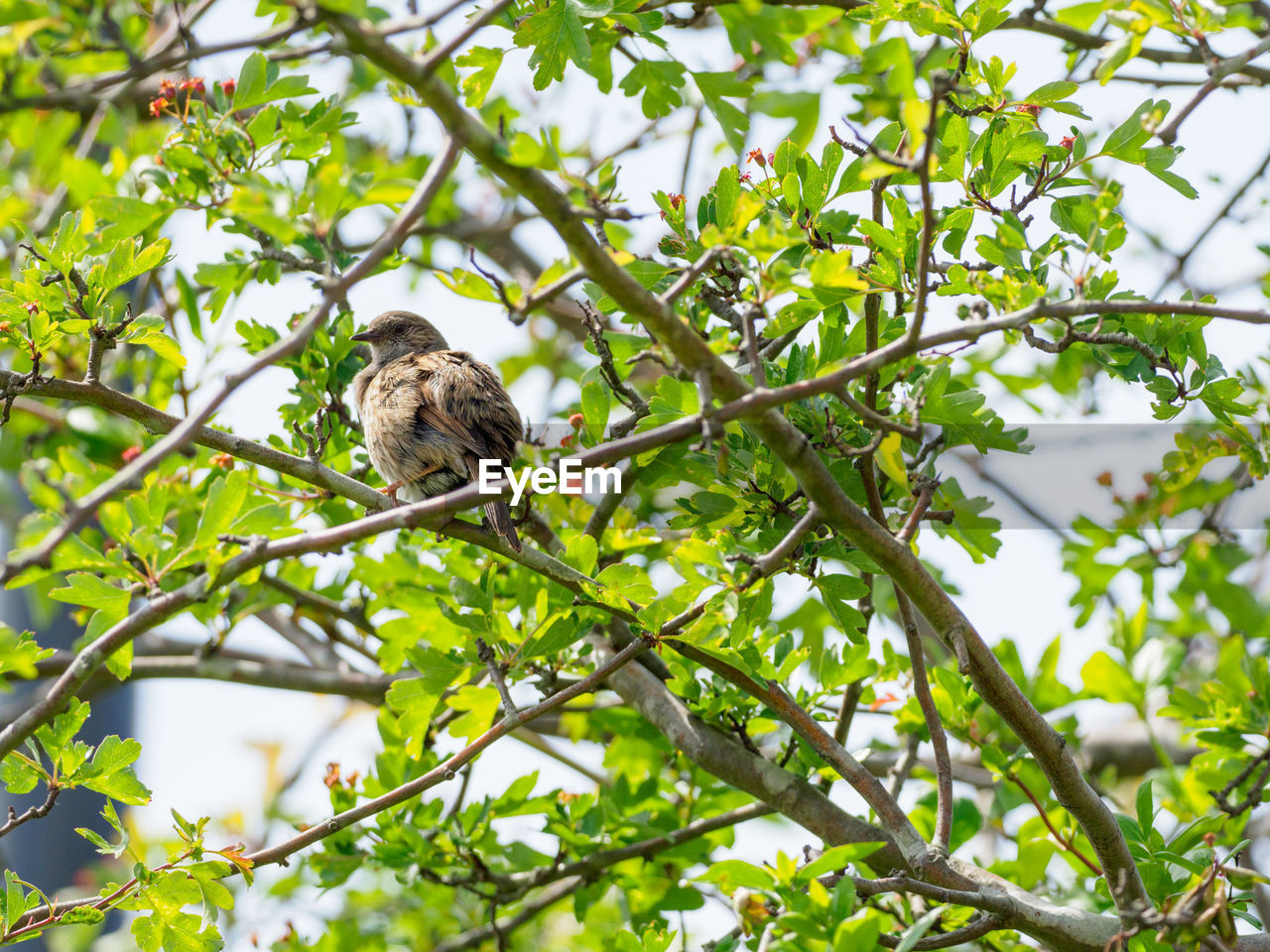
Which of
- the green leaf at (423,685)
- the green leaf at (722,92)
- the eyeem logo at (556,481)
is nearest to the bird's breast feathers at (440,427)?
the eyeem logo at (556,481)

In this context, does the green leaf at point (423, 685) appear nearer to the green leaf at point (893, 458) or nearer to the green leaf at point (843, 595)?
the green leaf at point (843, 595)

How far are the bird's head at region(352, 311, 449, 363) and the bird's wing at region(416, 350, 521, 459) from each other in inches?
57.8

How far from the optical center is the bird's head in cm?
596

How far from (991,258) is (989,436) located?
0.52m

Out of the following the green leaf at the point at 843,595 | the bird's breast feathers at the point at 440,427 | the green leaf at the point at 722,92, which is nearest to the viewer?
the green leaf at the point at 722,92

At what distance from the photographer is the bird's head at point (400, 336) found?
5.96m

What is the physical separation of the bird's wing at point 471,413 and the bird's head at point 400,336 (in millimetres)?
1469

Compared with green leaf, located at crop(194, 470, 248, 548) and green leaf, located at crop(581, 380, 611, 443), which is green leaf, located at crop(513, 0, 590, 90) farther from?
green leaf, located at crop(194, 470, 248, 548)

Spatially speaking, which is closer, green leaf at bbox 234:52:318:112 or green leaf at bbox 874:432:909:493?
green leaf at bbox 874:432:909:493

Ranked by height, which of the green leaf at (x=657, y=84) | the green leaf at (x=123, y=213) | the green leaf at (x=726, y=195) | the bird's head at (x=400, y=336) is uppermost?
the bird's head at (x=400, y=336)

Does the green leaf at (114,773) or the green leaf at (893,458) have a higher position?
the green leaf at (893,458)

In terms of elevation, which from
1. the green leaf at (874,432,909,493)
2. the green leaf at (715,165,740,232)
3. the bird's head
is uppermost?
the bird's head

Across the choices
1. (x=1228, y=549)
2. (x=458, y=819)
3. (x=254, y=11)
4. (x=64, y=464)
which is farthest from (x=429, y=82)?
(x=1228, y=549)

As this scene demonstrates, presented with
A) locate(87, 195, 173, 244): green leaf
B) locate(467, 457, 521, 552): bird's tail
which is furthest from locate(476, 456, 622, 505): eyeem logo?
locate(87, 195, 173, 244): green leaf
